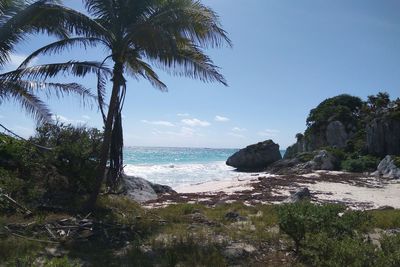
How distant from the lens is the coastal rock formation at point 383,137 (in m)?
40.9

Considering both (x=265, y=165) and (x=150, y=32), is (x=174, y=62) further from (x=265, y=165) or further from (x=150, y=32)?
(x=265, y=165)

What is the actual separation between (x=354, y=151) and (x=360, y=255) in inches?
1784

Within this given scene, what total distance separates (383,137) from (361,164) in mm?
6133

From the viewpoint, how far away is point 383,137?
42.2 m

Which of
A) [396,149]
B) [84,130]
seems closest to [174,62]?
[84,130]

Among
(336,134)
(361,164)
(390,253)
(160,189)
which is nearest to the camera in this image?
(390,253)

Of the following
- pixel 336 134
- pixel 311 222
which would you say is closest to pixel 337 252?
pixel 311 222

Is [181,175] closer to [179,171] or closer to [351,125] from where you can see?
[179,171]

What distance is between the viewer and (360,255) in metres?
5.25

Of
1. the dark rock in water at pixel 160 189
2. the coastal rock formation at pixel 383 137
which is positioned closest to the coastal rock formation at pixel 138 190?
the dark rock in water at pixel 160 189

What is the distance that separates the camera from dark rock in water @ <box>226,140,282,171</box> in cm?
5556

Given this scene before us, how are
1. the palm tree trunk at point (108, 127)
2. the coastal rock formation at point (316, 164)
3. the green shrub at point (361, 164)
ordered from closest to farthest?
1. the palm tree trunk at point (108, 127)
2. the green shrub at point (361, 164)
3. the coastal rock formation at point (316, 164)

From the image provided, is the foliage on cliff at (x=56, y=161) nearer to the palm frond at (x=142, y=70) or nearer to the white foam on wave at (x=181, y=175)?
the palm frond at (x=142, y=70)

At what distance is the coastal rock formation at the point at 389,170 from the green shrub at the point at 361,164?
342 centimetres
